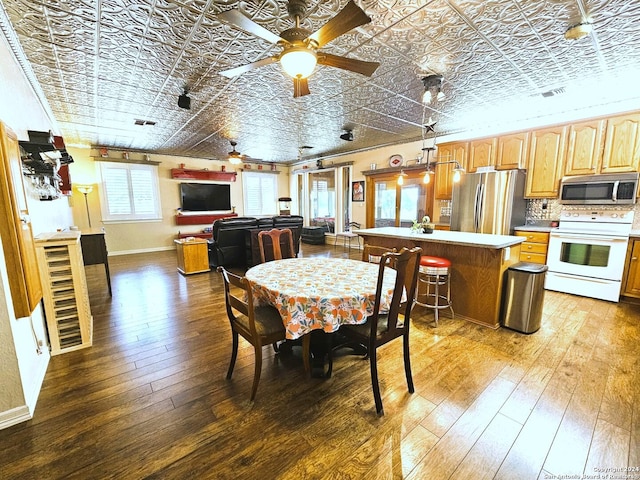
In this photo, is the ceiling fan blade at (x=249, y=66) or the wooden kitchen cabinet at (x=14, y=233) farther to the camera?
the ceiling fan blade at (x=249, y=66)

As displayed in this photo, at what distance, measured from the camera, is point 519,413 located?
5.54 feet

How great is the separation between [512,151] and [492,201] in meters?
0.87

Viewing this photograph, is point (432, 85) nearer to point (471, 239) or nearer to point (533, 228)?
point (471, 239)

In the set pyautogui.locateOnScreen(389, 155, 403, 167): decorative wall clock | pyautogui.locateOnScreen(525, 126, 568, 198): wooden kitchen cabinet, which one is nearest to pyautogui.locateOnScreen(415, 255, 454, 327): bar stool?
pyautogui.locateOnScreen(525, 126, 568, 198): wooden kitchen cabinet

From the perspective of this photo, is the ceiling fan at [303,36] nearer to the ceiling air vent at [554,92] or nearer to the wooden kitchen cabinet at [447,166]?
the ceiling air vent at [554,92]

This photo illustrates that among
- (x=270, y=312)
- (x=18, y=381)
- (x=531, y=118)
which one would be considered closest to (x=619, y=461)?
(x=270, y=312)

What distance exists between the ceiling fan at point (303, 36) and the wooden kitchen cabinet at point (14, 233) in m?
1.45

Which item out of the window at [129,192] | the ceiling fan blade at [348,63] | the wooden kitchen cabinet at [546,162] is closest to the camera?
the ceiling fan blade at [348,63]

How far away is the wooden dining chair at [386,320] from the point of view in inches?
63.6

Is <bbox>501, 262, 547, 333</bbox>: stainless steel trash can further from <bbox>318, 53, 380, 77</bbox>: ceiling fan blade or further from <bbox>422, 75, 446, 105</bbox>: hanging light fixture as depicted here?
<bbox>318, 53, 380, 77</bbox>: ceiling fan blade

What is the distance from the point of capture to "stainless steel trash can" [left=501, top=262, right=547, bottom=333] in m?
2.63

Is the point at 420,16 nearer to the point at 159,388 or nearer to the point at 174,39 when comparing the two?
the point at 174,39

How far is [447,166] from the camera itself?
499cm

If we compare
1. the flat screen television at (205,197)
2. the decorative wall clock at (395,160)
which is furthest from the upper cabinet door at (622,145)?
the flat screen television at (205,197)
